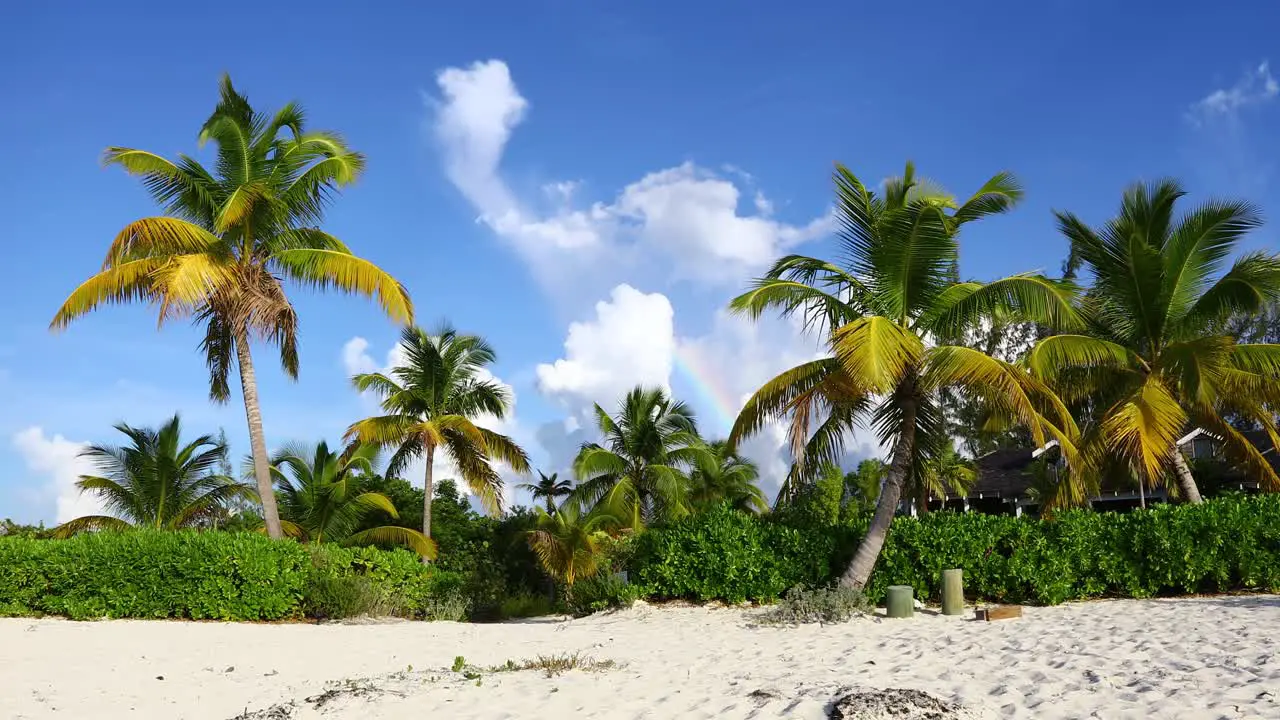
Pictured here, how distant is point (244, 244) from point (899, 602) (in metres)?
14.2

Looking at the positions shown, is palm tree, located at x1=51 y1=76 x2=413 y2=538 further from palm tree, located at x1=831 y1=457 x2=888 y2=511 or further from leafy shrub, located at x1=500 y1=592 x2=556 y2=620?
palm tree, located at x1=831 y1=457 x2=888 y2=511

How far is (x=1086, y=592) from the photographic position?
14.8m

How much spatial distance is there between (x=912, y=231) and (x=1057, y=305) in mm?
2371

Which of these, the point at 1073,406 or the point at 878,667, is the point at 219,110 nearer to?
the point at 878,667

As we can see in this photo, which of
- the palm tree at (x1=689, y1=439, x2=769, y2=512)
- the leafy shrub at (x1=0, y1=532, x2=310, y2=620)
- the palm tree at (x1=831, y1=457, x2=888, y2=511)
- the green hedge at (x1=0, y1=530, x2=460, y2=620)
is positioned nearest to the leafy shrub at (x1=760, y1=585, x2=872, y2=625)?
the green hedge at (x1=0, y1=530, x2=460, y2=620)

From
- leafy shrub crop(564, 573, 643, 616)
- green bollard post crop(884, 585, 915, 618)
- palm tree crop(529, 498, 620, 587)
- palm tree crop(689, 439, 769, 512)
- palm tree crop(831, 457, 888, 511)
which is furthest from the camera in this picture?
palm tree crop(831, 457, 888, 511)

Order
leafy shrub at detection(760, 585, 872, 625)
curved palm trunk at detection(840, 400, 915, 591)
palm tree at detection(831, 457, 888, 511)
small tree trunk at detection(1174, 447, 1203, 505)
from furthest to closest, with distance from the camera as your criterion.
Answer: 1. palm tree at detection(831, 457, 888, 511)
2. small tree trunk at detection(1174, 447, 1203, 505)
3. curved palm trunk at detection(840, 400, 915, 591)
4. leafy shrub at detection(760, 585, 872, 625)

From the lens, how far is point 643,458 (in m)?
30.8

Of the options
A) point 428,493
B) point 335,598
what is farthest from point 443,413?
point 335,598

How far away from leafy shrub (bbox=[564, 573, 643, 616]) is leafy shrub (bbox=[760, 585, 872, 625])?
267 centimetres

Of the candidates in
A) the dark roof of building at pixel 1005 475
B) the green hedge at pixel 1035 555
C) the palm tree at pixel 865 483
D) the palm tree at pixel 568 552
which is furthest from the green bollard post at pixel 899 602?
the palm tree at pixel 865 483

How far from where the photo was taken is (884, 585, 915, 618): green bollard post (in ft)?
44.9

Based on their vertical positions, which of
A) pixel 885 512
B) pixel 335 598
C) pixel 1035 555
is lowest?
pixel 335 598

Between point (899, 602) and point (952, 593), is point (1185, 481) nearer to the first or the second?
point (952, 593)
